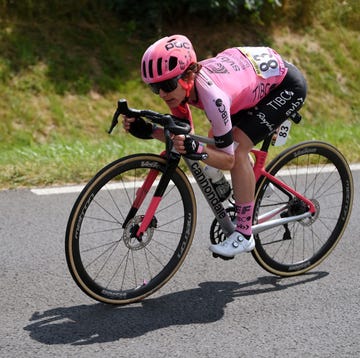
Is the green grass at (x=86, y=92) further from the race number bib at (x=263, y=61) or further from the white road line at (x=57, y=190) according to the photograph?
the race number bib at (x=263, y=61)

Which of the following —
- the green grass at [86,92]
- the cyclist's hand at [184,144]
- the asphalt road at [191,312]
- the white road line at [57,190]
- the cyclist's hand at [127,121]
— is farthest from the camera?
the green grass at [86,92]

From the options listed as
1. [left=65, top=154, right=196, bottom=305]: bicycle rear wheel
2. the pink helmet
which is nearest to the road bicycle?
[left=65, top=154, right=196, bottom=305]: bicycle rear wheel

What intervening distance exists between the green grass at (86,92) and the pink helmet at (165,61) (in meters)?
3.41

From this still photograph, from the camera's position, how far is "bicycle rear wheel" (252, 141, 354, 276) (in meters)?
5.20

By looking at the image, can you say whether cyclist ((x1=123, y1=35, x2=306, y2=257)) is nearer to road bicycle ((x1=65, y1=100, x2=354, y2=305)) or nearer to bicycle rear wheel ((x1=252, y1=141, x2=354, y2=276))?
road bicycle ((x1=65, y1=100, x2=354, y2=305))

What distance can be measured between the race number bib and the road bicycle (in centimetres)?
41

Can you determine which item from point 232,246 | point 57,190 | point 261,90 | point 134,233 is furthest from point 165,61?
point 57,190

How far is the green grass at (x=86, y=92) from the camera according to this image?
880 centimetres

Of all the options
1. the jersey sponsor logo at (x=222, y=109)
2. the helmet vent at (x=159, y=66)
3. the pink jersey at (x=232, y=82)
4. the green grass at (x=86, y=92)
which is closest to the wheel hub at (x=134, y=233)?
the pink jersey at (x=232, y=82)

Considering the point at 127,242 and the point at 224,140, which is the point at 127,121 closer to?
the point at 224,140

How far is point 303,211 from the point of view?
17.7 ft

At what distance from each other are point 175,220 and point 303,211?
0.91 meters

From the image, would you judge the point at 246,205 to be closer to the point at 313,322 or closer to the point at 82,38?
the point at 313,322

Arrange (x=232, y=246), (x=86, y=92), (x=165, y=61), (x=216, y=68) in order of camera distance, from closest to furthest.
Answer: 1. (x=165, y=61)
2. (x=216, y=68)
3. (x=232, y=246)
4. (x=86, y=92)
